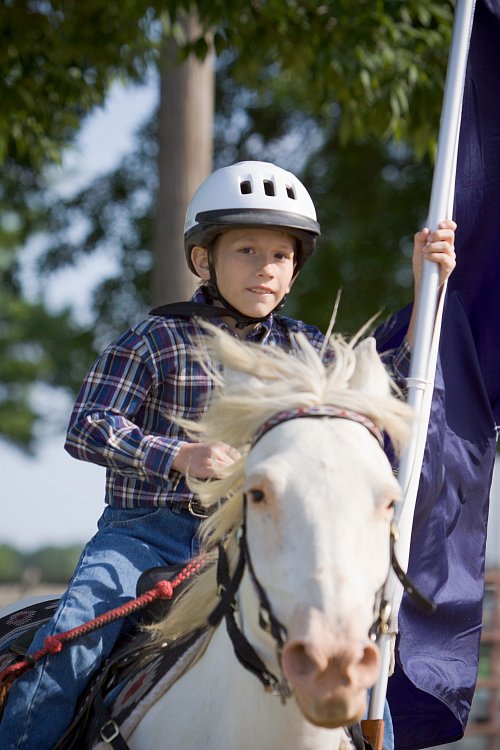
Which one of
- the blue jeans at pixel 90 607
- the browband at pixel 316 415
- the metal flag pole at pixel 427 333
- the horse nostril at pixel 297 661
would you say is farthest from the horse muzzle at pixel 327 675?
the blue jeans at pixel 90 607

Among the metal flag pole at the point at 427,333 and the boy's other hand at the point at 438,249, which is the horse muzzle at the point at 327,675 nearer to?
the metal flag pole at the point at 427,333

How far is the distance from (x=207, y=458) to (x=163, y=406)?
780mm

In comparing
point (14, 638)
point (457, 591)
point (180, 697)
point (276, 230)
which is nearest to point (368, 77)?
point (276, 230)

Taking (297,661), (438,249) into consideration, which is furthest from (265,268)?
(297,661)

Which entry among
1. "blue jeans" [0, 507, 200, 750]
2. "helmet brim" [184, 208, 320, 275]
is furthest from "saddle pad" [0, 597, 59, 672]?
"helmet brim" [184, 208, 320, 275]

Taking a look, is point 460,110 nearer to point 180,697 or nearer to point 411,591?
point 411,591

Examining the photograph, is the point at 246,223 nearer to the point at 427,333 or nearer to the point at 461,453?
the point at 427,333

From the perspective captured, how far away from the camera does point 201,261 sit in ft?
13.0

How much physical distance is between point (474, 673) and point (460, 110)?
2181 mm

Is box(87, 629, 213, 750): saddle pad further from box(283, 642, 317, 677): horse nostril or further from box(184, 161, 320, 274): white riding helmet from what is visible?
box(184, 161, 320, 274): white riding helmet

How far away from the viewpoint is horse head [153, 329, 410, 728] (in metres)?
2.09

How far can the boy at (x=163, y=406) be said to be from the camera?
3.08 m

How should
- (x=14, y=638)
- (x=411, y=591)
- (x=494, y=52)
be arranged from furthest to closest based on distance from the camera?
(x=494, y=52) → (x=14, y=638) → (x=411, y=591)

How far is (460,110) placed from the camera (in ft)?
13.4
